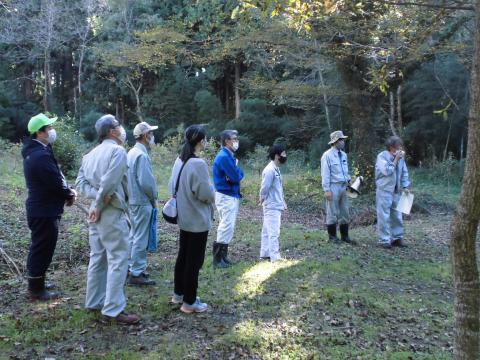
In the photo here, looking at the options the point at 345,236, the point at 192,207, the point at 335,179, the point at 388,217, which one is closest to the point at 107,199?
the point at 192,207

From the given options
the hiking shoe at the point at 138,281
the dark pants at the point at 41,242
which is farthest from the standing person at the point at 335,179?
the dark pants at the point at 41,242

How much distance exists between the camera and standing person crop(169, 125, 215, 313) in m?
4.79

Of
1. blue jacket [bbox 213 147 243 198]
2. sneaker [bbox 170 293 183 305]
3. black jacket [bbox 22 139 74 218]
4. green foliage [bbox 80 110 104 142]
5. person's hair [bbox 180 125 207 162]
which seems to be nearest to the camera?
person's hair [bbox 180 125 207 162]

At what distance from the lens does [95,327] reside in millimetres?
4602

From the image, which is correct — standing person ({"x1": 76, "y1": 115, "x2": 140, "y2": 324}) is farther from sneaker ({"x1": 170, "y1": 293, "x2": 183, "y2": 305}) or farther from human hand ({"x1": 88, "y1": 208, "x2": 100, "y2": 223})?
sneaker ({"x1": 170, "y1": 293, "x2": 183, "y2": 305})

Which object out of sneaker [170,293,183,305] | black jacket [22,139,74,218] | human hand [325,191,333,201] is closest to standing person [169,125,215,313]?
sneaker [170,293,183,305]

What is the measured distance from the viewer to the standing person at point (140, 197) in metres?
5.83

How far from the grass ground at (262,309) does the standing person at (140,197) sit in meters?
0.35

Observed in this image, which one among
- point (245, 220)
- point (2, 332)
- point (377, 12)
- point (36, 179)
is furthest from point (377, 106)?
point (2, 332)

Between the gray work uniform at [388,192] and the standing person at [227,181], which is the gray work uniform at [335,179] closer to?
the gray work uniform at [388,192]

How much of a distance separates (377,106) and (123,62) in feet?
27.7

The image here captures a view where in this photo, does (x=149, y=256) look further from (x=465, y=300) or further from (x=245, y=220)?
(x=465, y=300)

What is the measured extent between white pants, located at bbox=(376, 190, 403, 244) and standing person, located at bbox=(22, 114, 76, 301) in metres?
5.58

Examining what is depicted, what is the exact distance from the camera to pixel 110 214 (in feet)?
14.7
